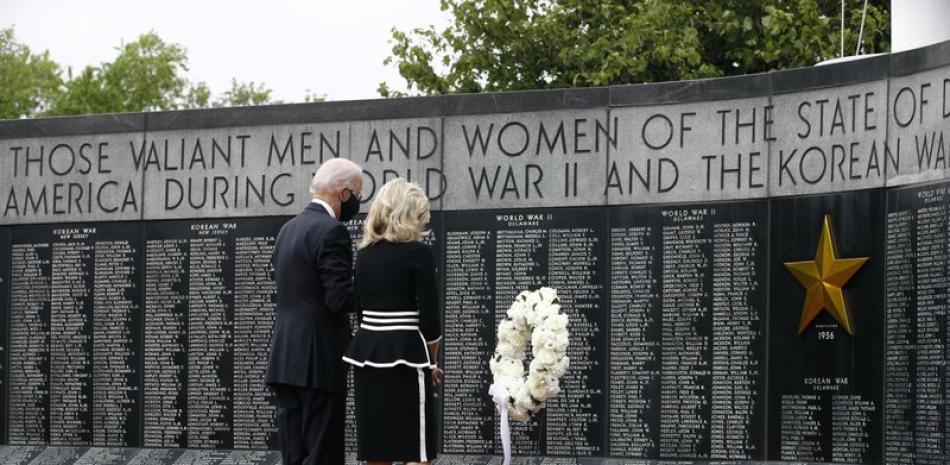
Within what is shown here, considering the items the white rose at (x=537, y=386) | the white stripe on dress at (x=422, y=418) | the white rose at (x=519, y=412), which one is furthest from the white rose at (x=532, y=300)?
the white stripe on dress at (x=422, y=418)

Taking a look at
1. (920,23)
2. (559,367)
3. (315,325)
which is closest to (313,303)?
(315,325)

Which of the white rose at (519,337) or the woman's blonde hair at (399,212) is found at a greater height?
the woman's blonde hair at (399,212)

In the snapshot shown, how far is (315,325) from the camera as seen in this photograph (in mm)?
9156

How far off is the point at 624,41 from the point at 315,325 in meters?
16.3

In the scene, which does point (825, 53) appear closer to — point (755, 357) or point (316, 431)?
point (755, 357)

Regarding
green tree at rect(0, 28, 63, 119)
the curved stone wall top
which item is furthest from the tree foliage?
the curved stone wall top

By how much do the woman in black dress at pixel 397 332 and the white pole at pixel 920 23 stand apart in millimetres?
5684

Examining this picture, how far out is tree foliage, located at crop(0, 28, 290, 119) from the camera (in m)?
46.8

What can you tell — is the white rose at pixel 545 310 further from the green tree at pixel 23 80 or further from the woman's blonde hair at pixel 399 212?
the green tree at pixel 23 80

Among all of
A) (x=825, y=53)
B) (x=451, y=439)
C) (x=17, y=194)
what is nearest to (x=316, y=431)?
(x=451, y=439)

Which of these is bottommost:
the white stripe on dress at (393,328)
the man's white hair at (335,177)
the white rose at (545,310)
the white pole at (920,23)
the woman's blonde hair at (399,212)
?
the white stripe on dress at (393,328)

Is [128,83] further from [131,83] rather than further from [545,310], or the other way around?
[545,310]

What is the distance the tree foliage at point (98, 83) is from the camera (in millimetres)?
46781

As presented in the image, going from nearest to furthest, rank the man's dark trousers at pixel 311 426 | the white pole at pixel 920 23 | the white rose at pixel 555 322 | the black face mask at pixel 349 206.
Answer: the man's dark trousers at pixel 311 426
the black face mask at pixel 349 206
the white rose at pixel 555 322
the white pole at pixel 920 23
